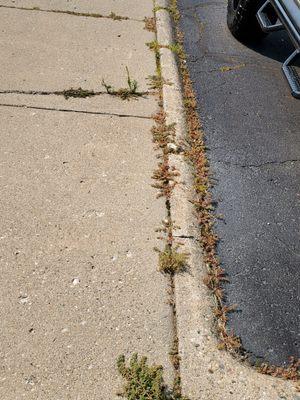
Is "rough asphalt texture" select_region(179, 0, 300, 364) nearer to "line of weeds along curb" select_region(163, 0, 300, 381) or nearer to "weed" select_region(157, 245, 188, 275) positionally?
"line of weeds along curb" select_region(163, 0, 300, 381)

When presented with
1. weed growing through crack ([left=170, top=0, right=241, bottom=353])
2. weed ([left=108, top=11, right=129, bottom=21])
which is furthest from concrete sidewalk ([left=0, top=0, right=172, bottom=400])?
weed ([left=108, top=11, right=129, bottom=21])

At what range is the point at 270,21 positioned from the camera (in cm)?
390

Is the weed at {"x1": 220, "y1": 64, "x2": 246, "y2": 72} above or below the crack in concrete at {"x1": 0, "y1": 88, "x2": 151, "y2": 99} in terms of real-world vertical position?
above

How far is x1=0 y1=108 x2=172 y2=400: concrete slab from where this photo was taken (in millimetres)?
2045

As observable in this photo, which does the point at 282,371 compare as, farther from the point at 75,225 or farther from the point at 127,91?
the point at 127,91

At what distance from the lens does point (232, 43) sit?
5035 millimetres

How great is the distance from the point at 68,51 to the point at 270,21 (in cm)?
197

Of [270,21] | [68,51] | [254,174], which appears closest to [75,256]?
[254,174]

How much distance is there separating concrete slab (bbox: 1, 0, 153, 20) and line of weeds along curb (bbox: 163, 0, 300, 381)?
1.38 meters

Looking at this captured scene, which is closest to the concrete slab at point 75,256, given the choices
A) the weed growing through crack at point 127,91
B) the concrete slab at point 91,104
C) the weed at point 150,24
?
the concrete slab at point 91,104

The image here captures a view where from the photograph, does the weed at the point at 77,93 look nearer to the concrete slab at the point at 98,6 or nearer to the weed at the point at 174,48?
the weed at the point at 174,48

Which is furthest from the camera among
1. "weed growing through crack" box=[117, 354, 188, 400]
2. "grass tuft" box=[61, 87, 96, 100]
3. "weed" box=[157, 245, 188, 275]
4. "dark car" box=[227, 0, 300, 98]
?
"grass tuft" box=[61, 87, 96, 100]

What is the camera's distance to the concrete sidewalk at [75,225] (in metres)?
2.07

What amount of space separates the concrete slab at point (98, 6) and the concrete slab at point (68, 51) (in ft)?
0.77
